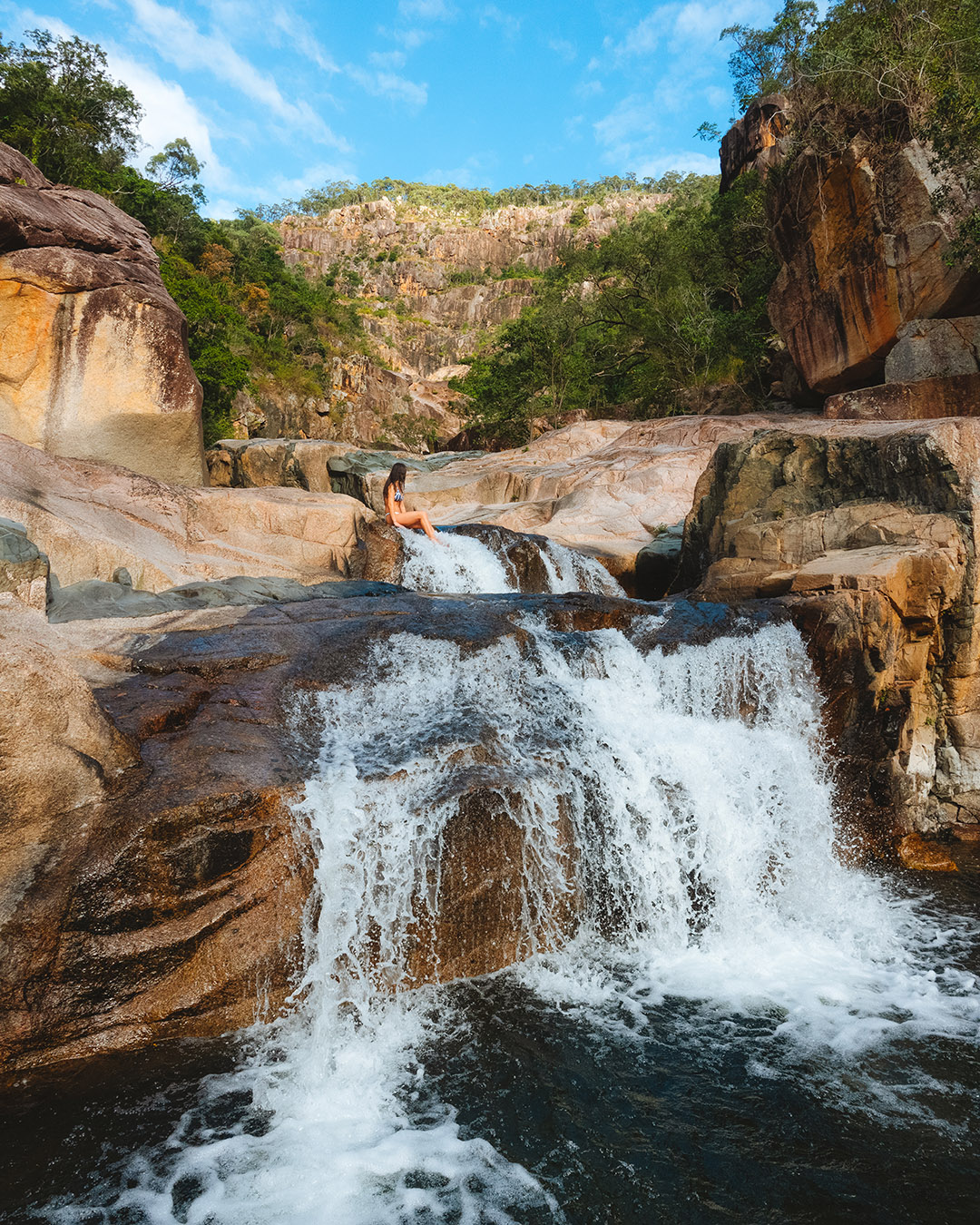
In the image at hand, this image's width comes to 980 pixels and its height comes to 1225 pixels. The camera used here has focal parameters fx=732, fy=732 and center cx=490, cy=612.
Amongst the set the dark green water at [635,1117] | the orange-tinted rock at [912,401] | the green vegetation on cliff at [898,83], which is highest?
the green vegetation on cliff at [898,83]

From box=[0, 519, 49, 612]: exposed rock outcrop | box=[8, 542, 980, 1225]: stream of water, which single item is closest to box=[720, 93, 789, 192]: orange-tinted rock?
box=[8, 542, 980, 1225]: stream of water

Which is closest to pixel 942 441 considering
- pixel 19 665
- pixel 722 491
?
pixel 722 491

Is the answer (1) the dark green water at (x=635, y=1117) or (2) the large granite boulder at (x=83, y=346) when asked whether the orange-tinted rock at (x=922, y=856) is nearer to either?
(1) the dark green water at (x=635, y=1117)

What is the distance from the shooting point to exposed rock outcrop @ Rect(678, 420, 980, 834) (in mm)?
6926

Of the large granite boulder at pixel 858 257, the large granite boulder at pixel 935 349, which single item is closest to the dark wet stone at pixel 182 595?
the large granite boulder at pixel 935 349

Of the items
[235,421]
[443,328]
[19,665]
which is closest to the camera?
[19,665]

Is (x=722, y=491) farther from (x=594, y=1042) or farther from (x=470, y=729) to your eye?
(x=594, y=1042)

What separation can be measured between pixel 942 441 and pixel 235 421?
24945 mm

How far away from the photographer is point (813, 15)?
21.9m

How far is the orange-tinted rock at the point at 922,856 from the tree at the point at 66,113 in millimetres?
25858

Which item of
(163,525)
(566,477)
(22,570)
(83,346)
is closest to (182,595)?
(22,570)

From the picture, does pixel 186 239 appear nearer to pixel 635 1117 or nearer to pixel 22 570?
pixel 22 570

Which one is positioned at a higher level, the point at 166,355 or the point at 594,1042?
the point at 166,355

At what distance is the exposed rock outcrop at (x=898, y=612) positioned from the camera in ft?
22.7
